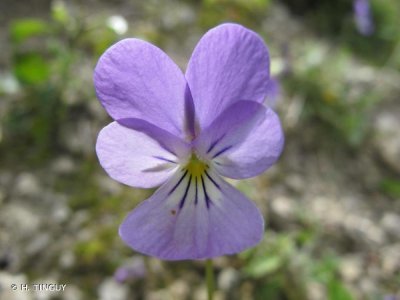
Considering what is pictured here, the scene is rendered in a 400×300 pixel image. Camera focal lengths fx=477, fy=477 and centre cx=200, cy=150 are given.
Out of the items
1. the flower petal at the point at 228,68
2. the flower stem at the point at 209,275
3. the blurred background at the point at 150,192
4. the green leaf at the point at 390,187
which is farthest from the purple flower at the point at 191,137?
the green leaf at the point at 390,187

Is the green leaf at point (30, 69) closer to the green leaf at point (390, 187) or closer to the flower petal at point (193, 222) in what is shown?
the flower petal at point (193, 222)

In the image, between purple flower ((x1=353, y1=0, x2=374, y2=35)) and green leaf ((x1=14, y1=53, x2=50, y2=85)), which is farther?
purple flower ((x1=353, y1=0, x2=374, y2=35))

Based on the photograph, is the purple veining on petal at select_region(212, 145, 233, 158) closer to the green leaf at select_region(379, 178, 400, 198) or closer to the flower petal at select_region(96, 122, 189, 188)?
the flower petal at select_region(96, 122, 189, 188)

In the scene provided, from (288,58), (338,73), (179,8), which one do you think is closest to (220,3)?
(179,8)

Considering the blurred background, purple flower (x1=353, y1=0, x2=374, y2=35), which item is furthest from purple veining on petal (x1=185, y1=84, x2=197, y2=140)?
purple flower (x1=353, y1=0, x2=374, y2=35)

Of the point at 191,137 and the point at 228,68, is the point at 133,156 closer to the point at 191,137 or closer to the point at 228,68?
the point at 191,137

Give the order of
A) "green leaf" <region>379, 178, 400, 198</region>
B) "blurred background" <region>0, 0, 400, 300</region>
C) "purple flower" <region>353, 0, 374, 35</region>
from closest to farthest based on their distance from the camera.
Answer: "blurred background" <region>0, 0, 400, 300</region> < "green leaf" <region>379, 178, 400, 198</region> < "purple flower" <region>353, 0, 374, 35</region>

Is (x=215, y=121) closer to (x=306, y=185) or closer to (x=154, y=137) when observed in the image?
(x=154, y=137)

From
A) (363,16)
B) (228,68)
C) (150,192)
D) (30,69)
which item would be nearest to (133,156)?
(228,68)
